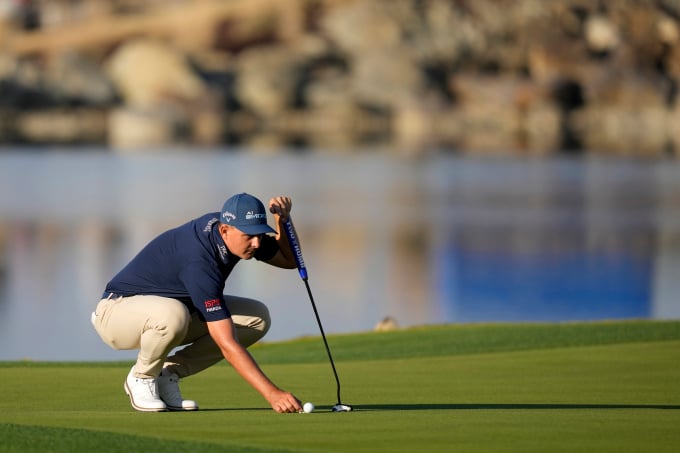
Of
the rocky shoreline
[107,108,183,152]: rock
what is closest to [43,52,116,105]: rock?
the rocky shoreline

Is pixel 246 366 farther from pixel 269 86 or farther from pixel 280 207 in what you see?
pixel 269 86

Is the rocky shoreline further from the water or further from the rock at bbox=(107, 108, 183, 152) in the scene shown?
the water

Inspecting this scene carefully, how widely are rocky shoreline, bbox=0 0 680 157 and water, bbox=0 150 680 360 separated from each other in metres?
18.0

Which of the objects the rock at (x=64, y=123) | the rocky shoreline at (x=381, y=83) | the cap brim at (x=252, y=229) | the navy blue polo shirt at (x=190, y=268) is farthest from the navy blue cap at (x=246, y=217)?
the rock at (x=64, y=123)

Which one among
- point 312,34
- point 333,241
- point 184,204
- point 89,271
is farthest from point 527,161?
point 312,34

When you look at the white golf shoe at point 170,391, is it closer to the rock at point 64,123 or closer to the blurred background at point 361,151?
the blurred background at point 361,151

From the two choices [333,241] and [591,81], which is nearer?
[333,241]

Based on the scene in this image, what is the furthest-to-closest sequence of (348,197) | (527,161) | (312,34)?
(312,34) → (527,161) → (348,197)

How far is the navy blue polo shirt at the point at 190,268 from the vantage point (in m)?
7.74

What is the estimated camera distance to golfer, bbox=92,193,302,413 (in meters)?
7.73

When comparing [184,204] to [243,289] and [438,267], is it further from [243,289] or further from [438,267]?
[243,289]

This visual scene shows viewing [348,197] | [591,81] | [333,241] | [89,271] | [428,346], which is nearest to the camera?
[428,346]

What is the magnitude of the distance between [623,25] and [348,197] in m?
69.5

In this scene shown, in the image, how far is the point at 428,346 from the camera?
12.8m
